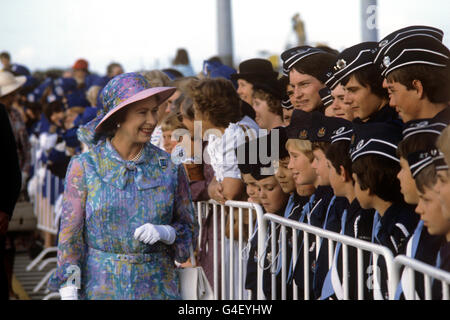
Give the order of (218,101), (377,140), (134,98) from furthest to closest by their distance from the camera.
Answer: (218,101) → (134,98) → (377,140)

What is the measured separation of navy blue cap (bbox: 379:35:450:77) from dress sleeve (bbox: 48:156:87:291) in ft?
5.20

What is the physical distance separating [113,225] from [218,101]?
2.06 meters

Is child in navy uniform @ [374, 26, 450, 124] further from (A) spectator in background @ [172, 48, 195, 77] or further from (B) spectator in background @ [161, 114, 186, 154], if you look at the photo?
(A) spectator in background @ [172, 48, 195, 77]

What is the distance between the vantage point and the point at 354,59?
166 inches

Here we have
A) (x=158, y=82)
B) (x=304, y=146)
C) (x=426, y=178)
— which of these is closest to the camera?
(x=426, y=178)

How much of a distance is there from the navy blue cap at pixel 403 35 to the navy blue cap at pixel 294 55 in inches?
35.3

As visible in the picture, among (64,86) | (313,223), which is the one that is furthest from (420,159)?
(64,86)

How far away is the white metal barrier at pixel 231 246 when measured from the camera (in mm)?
5469

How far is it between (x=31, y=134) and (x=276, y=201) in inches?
340

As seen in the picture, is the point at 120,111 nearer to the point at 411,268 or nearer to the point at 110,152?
the point at 110,152

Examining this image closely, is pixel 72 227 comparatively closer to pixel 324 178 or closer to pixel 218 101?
pixel 324 178

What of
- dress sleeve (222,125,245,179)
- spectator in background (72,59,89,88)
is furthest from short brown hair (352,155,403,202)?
spectator in background (72,59,89,88)

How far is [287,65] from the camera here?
201 inches
